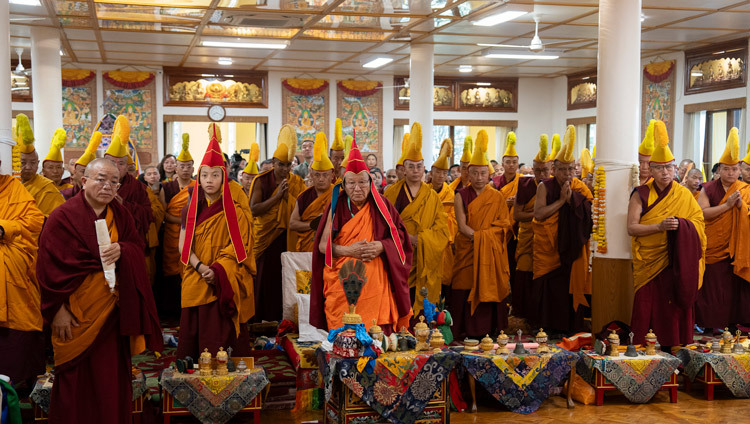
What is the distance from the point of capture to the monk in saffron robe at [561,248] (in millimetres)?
7555

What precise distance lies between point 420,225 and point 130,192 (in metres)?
2.74

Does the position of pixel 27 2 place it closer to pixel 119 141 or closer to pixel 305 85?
pixel 119 141

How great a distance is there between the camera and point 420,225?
6.55m

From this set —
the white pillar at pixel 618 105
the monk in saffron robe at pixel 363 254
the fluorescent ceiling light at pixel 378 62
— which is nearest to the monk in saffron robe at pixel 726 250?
the white pillar at pixel 618 105

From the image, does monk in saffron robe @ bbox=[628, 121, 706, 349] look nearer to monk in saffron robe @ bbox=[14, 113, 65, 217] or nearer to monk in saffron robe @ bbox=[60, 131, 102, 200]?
monk in saffron robe @ bbox=[60, 131, 102, 200]

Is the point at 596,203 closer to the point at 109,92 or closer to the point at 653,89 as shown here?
the point at 653,89

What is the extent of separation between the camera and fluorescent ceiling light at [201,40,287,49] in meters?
11.9

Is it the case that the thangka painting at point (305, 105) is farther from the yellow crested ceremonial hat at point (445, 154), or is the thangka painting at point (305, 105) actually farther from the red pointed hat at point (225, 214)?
the red pointed hat at point (225, 214)

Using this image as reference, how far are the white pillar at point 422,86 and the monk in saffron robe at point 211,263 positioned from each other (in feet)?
22.6

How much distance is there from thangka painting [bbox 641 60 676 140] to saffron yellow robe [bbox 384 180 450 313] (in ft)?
25.7

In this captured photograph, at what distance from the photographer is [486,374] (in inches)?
209

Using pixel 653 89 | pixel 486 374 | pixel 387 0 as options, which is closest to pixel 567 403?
pixel 486 374

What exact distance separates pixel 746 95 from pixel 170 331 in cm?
896

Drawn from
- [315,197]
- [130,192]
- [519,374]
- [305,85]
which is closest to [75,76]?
[305,85]
